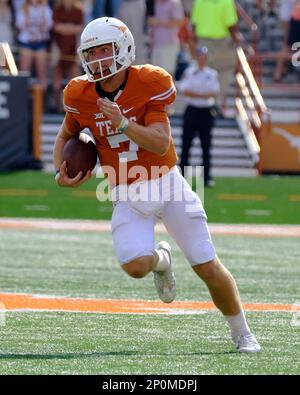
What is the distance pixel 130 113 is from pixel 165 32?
39.4 feet

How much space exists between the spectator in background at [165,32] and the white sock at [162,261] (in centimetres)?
1166

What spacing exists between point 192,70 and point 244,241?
15.1 feet

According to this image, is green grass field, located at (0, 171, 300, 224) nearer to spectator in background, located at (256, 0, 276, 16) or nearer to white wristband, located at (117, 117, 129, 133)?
spectator in background, located at (256, 0, 276, 16)

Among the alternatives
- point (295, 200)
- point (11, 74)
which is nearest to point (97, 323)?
point (295, 200)

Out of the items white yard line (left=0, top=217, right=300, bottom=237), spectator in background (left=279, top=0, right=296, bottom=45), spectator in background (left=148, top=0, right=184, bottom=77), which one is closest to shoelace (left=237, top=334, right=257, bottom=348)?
white yard line (left=0, top=217, right=300, bottom=237)

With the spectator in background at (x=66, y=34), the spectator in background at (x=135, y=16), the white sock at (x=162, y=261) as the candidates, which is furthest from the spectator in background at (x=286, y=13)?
the white sock at (x=162, y=261)

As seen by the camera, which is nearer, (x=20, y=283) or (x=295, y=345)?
(x=295, y=345)

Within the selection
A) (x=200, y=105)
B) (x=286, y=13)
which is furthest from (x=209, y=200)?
(x=286, y=13)

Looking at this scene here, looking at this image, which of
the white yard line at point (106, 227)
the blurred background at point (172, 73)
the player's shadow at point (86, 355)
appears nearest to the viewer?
the player's shadow at point (86, 355)

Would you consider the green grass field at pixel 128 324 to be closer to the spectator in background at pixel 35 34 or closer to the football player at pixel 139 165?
the football player at pixel 139 165

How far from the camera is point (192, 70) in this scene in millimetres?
Result: 16219

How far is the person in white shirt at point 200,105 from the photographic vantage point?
16.0 metres

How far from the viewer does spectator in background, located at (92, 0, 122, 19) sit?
60.3 feet
